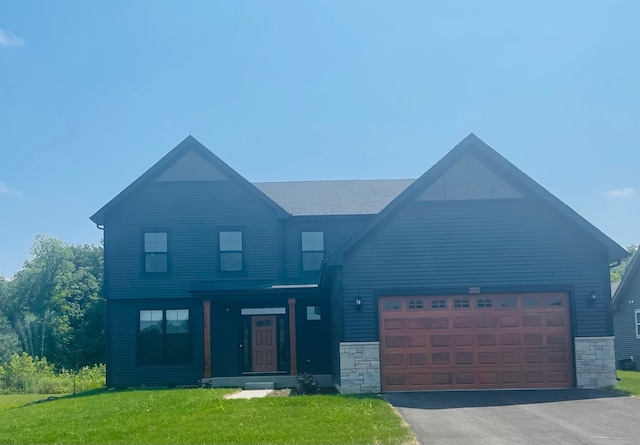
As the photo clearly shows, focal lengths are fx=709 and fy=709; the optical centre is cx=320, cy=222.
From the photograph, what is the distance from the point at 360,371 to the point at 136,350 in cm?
911

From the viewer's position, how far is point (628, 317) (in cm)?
3123

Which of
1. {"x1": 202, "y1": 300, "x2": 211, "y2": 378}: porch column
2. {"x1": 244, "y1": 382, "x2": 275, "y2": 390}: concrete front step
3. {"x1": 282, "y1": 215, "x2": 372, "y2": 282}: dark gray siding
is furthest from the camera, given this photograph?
{"x1": 282, "y1": 215, "x2": 372, "y2": 282}: dark gray siding

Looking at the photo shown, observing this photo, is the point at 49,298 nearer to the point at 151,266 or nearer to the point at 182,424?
the point at 151,266

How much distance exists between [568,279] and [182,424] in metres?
9.96

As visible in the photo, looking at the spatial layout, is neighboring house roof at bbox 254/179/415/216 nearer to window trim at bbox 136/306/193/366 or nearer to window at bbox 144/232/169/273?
window at bbox 144/232/169/273

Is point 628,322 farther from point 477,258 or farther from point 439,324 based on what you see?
point 439,324

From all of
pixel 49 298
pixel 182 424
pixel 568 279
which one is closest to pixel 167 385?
pixel 182 424

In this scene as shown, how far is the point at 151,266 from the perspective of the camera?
2309 centimetres

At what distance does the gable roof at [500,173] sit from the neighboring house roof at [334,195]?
639 cm

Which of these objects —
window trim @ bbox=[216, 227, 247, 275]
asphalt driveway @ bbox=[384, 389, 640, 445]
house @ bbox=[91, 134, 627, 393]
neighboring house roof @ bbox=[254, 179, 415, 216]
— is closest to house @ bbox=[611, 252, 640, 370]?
neighboring house roof @ bbox=[254, 179, 415, 216]

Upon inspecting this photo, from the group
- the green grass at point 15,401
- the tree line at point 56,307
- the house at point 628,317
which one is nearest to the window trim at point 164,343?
the green grass at point 15,401

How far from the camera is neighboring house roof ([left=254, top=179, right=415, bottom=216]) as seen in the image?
23.8 metres

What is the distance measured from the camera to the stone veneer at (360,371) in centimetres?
1677

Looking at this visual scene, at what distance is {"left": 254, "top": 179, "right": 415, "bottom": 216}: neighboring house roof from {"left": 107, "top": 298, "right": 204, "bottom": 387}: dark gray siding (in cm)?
483
